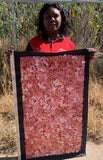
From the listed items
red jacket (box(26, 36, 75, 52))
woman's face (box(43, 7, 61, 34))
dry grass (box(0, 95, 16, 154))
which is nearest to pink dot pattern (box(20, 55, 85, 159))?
red jacket (box(26, 36, 75, 52))

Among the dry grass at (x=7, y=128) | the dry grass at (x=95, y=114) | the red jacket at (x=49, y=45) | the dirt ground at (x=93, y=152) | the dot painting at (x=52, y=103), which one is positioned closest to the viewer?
the dot painting at (x=52, y=103)

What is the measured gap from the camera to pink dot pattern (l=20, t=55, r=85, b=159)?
4.90ft

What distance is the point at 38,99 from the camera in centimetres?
156

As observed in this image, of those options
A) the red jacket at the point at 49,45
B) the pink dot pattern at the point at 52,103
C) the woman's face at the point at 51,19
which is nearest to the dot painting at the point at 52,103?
the pink dot pattern at the point at 52,103

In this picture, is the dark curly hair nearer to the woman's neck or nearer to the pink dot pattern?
→ the woman's neck

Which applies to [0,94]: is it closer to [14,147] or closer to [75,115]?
[14,147]

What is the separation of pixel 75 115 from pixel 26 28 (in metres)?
2.61

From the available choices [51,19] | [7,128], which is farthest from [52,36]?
[7,128]

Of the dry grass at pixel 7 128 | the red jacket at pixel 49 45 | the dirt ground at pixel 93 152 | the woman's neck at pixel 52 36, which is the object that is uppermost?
the woman's neck at pixel 52 36

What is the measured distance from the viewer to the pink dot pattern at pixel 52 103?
1494mm

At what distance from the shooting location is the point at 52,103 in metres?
1.59

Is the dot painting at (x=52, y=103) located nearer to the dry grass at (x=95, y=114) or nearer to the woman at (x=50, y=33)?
the woman at (x=50, y=33)

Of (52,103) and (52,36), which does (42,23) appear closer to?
(52,36)

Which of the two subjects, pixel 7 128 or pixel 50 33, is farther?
pixel 7 128
